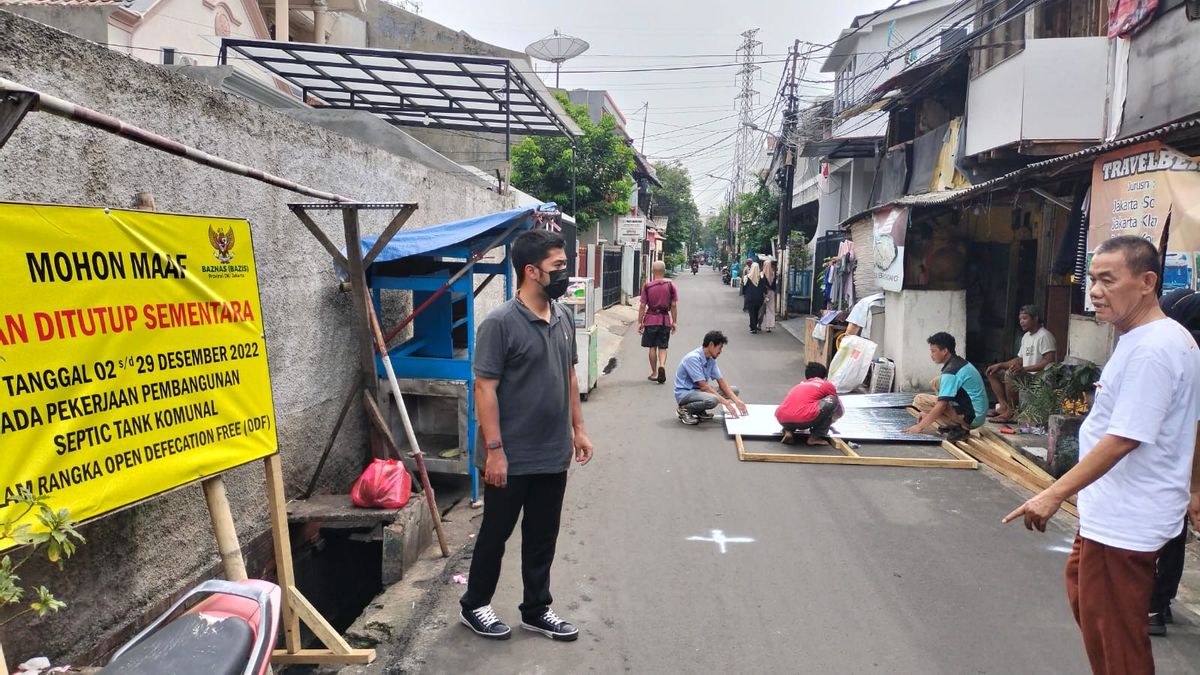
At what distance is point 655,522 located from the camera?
5.53m

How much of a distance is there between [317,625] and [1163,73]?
9.30 m

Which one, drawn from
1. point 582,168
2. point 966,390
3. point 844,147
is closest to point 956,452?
point 966,390

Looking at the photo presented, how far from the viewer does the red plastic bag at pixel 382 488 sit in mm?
4863

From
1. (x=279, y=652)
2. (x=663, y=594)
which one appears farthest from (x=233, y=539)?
(x=663, y=594)

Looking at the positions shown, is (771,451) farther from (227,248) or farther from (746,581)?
(227,248)

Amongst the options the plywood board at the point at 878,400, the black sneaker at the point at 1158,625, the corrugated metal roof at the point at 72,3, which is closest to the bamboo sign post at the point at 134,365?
the black sneaker at the point at 1158,625

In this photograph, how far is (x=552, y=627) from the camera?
12.2ft

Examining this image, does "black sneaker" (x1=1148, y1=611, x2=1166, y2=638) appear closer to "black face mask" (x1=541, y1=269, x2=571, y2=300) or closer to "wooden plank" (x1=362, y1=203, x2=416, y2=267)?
"black face mask" (x1=541, y1=269, x2=571, y2=300)

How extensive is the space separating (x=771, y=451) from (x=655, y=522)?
2.40 meters

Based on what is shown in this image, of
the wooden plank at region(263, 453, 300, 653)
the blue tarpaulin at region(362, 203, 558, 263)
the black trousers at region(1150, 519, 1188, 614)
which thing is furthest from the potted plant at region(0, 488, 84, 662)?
the black trousers at region(1150, 519, 1188, 614)

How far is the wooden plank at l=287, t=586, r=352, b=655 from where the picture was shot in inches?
138

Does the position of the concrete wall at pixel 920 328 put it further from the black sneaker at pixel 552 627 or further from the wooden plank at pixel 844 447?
the black sneaker at pixel 552 627

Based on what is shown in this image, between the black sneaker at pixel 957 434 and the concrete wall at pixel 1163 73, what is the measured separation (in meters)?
3.75

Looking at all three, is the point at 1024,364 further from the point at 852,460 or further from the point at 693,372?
the point at 693,372
